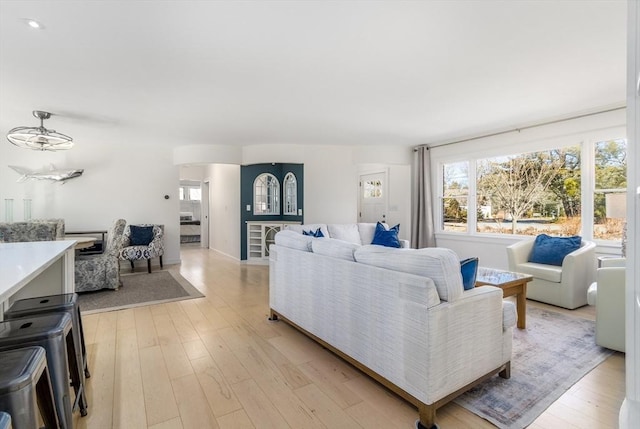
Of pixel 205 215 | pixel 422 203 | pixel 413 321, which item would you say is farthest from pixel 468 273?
pixel 205 215

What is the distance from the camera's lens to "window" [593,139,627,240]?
3.86m

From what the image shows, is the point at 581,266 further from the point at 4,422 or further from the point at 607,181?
the point at 4,422

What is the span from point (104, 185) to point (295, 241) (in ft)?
15.8

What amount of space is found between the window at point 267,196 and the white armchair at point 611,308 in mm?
5131

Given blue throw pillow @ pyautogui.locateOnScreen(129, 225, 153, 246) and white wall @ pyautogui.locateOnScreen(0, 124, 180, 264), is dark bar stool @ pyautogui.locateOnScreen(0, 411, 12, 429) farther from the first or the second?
blue throw pillow @ pyautogui.locateOnScreen(129, 225, 153, 246)

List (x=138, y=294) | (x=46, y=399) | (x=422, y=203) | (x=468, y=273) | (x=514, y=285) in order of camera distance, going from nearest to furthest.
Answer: (x=46, y=399)
(x=468, y=273)
(x=514, y=285)
(x=138, y=294)
(x=422, y=203)

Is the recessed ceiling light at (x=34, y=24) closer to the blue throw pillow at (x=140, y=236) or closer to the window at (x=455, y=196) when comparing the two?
the blue throw pillow at (x=140, y=236)

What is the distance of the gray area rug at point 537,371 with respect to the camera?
177cm

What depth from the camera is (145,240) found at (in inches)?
229

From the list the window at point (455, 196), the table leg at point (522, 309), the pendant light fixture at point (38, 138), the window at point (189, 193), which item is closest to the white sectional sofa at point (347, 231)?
the window at point (455, 196)

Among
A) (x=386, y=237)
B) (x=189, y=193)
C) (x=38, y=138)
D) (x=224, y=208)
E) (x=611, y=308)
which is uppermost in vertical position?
(x=38, y=138)

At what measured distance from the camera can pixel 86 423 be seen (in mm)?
1677

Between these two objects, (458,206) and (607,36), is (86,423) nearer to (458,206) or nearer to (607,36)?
(607,36)

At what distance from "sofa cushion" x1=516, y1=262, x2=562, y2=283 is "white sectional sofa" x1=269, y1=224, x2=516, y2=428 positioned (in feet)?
6.76
